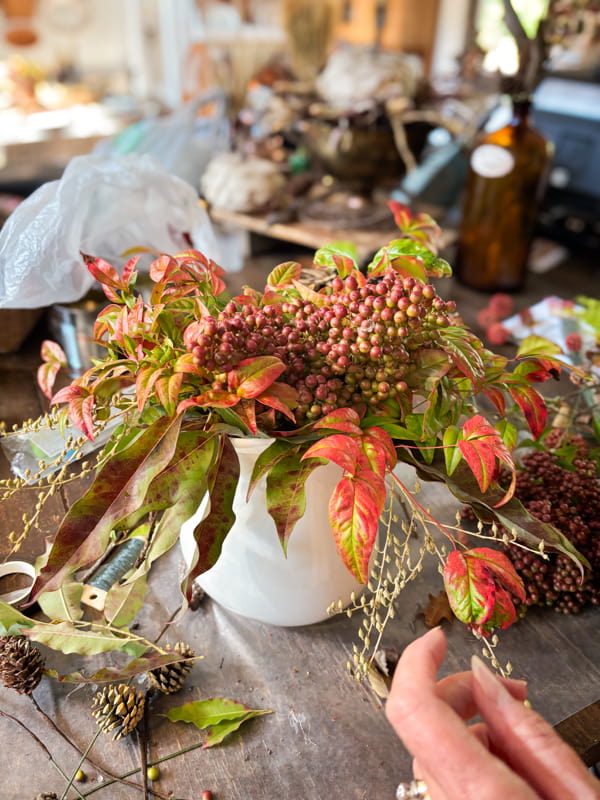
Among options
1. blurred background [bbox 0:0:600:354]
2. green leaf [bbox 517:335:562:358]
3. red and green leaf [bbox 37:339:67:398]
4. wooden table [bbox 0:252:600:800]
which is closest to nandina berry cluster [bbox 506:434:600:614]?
wooden table [bbox 0:252:600:800]

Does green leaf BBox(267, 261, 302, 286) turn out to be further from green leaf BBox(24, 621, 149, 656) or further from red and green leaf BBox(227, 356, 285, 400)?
green leaf BBox(24, 621, 149, 656)

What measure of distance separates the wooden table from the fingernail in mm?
160

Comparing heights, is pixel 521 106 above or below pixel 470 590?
above

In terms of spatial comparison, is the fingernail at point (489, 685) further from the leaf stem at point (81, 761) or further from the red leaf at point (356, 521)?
the leaf stem at point (81, 761)

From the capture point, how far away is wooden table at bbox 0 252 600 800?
1.59ft

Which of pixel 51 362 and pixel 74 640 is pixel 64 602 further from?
pixel 51 362

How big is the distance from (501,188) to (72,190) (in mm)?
856

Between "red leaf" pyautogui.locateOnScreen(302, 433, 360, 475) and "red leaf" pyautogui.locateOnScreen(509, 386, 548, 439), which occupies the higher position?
"red leaf" pyautogui.locateOnScreen(302, 433, 360, 475)

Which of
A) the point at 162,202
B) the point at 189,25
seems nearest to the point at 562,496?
the point at 162,202

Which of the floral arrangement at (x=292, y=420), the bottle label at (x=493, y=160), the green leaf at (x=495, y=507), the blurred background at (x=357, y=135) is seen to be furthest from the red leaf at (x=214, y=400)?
the bottle label at (x=493, y=160)

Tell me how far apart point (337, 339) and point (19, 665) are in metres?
0.37

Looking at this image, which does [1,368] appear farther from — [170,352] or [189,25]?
[189,25]

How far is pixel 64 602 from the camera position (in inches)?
21.8

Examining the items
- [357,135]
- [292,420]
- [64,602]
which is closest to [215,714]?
[64,602]
